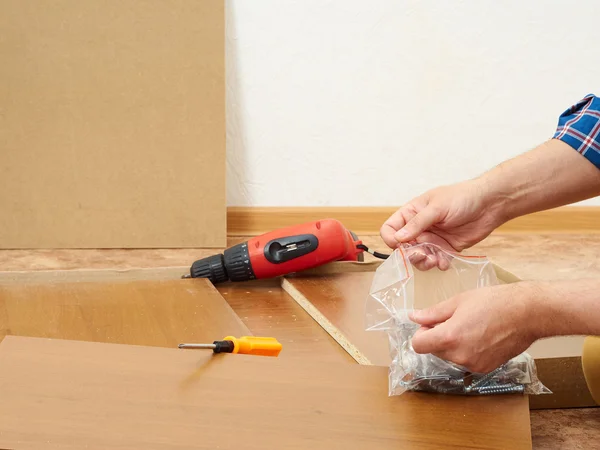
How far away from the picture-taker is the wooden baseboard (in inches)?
96.0

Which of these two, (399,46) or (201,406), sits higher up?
(399,46)

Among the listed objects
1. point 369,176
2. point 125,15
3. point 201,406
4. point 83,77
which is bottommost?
point 369,176

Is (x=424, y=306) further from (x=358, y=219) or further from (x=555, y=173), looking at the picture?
(x=358, y=219)

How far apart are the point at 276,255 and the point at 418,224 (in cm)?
45

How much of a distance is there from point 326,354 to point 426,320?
309 millimetres

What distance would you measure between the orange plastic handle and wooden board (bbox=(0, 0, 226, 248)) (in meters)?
1.28

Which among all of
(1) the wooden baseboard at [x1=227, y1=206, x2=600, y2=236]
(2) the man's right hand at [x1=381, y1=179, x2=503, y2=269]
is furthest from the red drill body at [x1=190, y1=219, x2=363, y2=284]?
(1) the wooden baseboard at [x1=227, y1=206, x2=600, y2=236]

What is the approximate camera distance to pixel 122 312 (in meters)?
1.29

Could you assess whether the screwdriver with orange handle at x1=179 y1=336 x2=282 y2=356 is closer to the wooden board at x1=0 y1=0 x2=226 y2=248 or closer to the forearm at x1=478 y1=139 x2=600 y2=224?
the forearm at x1=478 y1=139 x2=600 y2=224

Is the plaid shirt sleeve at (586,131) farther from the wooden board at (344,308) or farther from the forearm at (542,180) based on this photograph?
the wooden board at (344,308)

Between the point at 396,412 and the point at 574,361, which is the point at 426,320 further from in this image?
the point at 574,361

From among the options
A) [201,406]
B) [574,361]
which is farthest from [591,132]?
[201,406]

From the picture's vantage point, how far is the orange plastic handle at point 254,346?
3.20 feet

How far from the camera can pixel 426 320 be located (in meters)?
0.91
